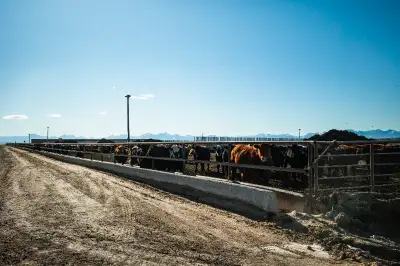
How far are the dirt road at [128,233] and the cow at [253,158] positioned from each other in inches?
113

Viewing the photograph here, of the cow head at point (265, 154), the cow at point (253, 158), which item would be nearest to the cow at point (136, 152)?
the cow at point (253, 158)

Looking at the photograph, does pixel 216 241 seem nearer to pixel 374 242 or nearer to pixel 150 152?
pixel 374 242

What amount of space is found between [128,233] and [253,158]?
257 inches

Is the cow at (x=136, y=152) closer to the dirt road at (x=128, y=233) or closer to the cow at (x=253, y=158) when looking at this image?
the cow at (x=253, y=158)

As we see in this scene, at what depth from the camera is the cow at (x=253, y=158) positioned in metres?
10.5

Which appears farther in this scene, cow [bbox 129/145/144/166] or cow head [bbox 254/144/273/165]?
cow [bbox 129/145/144/166]

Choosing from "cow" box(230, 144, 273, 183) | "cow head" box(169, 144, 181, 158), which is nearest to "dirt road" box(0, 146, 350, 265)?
"cow" box(230, 144, 273, 183)

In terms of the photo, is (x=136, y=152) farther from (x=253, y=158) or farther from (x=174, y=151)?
(x=253, y=158)

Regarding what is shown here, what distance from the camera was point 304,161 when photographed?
49.9 ft

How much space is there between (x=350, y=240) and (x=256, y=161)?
6.04 metres

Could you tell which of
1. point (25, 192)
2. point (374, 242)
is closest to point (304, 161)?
point (374, 242)

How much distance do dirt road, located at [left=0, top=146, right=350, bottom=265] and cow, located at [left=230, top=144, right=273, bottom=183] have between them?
9.45 feet

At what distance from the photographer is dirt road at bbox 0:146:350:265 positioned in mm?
4328

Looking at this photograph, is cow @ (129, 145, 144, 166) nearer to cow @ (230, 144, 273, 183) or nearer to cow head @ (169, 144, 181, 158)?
cow head @ (169, 144, 181, 158)
